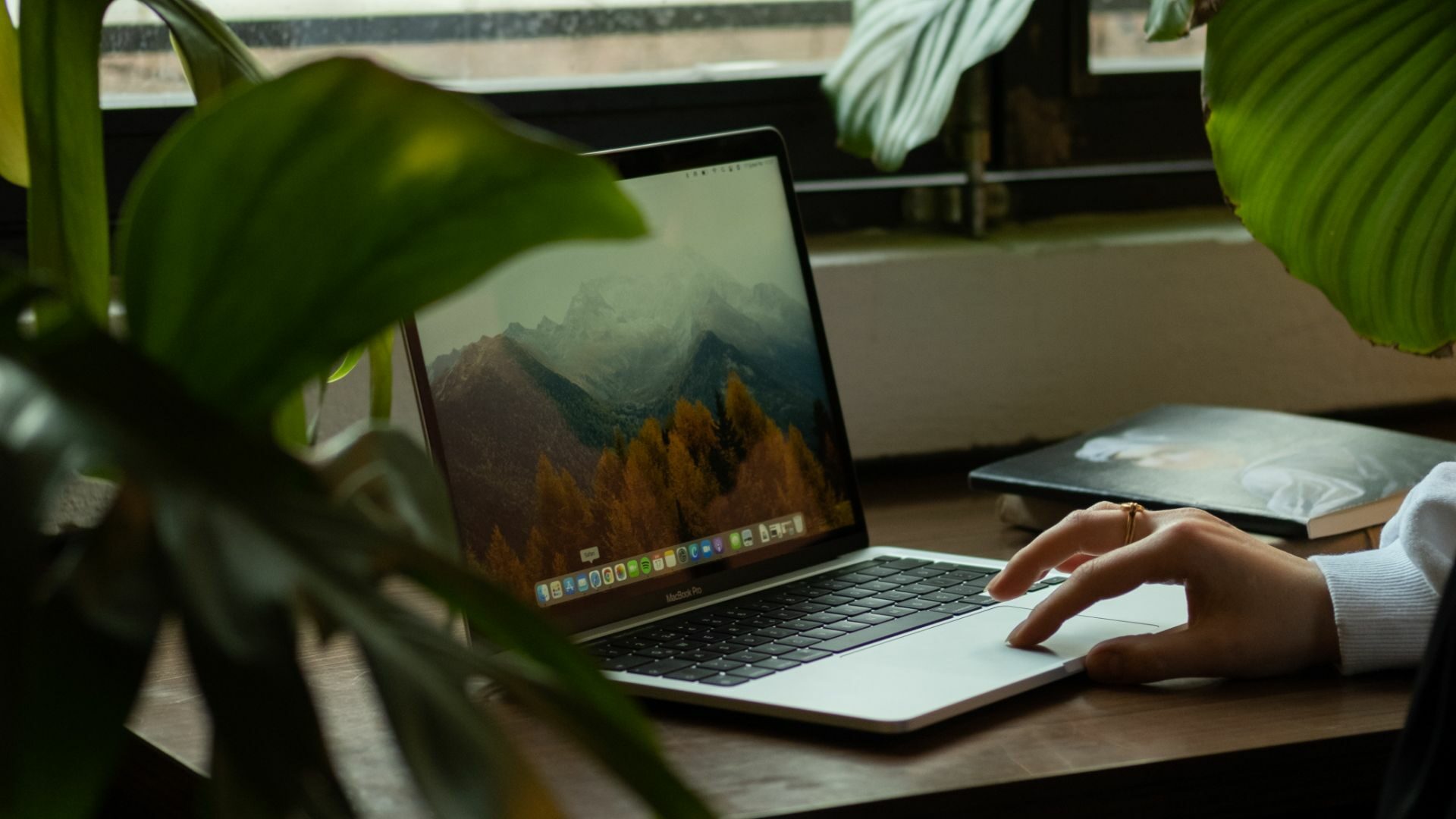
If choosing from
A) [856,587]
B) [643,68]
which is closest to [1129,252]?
[643,68]

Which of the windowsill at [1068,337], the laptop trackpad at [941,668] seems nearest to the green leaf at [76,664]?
the laptop trackpad at [941,668]

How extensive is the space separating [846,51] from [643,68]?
0.31 metres

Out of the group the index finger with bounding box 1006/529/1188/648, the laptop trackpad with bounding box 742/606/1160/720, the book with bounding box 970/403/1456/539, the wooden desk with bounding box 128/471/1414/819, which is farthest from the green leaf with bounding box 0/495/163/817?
the book with bounding box 970/403/1456/539

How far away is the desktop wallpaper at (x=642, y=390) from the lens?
0.80m

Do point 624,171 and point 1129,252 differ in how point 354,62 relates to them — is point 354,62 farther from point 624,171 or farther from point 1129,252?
point 1129,252

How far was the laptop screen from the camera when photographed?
0.80 meters

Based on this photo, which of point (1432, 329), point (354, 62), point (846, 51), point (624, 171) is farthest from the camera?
point (846, 51)

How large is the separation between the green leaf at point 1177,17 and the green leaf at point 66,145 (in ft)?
1.83

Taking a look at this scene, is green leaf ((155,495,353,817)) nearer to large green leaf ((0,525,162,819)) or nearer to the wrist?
large green leaf ((0,525,162,819))

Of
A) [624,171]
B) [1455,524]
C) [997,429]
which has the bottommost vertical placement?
[997,429]

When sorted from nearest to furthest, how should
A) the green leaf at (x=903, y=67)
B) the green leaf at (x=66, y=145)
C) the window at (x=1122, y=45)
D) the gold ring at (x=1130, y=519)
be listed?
1. the green leaf at (x=66, y=145)
2. the gold ring at (x=1130, y=519)
3. the green leaf at (x=903, y=67)
4. the window at (x=1122, y=45)

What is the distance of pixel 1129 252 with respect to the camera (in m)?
1.31

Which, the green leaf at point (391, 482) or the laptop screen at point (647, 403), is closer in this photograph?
the green leaf at point (391, 482)

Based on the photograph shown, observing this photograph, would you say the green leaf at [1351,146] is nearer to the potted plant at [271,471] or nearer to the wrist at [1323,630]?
the wrist at [1323,630]
